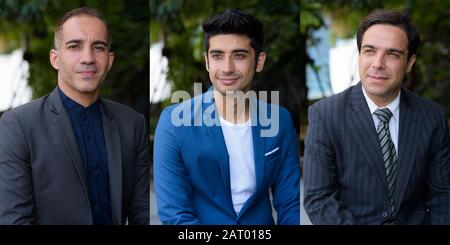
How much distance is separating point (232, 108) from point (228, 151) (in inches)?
7.4

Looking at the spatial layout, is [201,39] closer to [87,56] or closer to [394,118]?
[87,56]

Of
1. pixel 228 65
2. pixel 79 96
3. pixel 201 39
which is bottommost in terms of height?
pixel 79 96

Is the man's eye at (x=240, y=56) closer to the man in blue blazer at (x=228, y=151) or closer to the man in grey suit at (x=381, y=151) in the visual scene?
the man in blue blazer at (x=228, y=151)

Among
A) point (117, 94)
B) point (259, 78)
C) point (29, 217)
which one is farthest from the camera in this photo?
point (117, 94)

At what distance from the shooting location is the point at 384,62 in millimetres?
3135

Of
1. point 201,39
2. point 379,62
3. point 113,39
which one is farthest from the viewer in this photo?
point 113,39

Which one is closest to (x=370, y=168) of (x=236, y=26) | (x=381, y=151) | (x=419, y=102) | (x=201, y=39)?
(x=381, y=151)

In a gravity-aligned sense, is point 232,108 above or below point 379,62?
below

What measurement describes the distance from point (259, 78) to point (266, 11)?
0.32 m

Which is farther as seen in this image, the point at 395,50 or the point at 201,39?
the point at 201,39

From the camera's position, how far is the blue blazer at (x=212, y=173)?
3182mm

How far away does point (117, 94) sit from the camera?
3.62 metres
